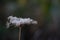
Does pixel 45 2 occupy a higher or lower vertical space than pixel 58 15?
higher

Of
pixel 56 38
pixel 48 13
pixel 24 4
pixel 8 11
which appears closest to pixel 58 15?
pixel 48 13

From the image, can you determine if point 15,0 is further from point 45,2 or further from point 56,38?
point 56,38

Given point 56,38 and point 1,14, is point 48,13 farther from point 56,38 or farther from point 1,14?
point 1,14

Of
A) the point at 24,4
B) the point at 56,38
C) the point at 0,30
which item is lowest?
the point at 56,38

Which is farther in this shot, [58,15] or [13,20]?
[58,15]

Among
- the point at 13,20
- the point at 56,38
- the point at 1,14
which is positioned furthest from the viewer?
the point at 1,14

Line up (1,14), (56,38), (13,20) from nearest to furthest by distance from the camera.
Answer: (13,20) → (56,38) → (1,14)

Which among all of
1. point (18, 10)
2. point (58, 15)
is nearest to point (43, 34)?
point (58, 15)
